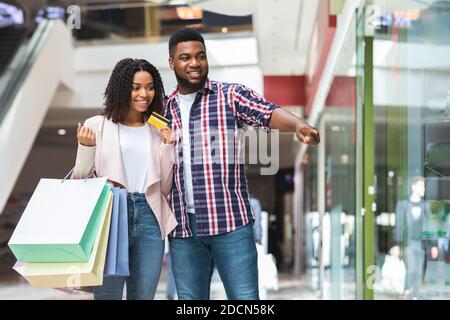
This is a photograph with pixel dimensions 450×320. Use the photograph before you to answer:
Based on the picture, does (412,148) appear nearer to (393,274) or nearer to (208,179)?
(393,274)

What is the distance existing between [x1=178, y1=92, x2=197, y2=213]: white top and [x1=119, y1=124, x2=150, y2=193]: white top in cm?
9

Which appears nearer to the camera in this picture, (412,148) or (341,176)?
(412,148)

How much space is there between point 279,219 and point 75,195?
14496 mm

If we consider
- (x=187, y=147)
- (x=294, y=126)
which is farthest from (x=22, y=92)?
(x=294, y=126)

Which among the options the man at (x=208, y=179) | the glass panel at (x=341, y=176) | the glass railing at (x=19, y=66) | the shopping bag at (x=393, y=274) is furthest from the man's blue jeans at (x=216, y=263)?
the glass railing at (x=19, y=66)

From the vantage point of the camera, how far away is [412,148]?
8.72 ft

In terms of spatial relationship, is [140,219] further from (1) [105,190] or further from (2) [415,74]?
(2) [415,74]

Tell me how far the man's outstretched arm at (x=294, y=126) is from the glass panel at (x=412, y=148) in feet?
1.87

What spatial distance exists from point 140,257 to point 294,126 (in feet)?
1.58

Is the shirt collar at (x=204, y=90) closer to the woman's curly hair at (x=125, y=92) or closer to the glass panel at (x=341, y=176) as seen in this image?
the woman's curly hair at (x=125, y=92)

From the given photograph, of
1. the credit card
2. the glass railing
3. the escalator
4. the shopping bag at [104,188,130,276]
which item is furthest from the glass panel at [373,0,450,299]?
the glass railing

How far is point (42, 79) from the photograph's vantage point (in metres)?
5.82

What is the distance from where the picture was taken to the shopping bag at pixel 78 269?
1.63 m

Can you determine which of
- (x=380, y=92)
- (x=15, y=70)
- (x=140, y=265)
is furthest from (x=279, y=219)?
(x=140, y=265)
